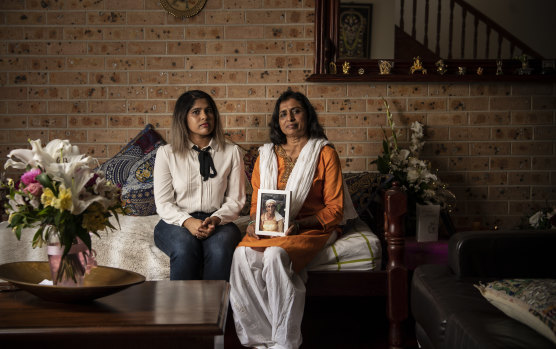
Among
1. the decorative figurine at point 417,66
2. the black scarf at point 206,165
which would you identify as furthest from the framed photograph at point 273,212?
the decorative figurine at point 417,66

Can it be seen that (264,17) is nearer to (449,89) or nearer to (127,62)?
(127,62)

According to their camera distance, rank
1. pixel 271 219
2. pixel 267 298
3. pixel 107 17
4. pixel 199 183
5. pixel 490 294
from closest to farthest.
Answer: pixel 490 294 < pixel 267 298 < pixel 271 219 < pixel 199 183 < pixel 107 17

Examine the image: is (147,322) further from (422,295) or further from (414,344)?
(414,344)

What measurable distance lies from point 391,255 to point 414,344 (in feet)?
1.76

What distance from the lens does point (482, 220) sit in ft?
10.6

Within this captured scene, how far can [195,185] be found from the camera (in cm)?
249

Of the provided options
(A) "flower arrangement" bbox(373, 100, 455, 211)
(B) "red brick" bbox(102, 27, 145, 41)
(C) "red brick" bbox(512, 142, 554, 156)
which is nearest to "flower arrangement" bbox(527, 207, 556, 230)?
(A) "flower arrangement" bbox(373, 100, 455, 211)

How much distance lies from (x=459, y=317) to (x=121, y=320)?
0.97 metres

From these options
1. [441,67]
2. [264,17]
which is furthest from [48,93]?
[441,67]

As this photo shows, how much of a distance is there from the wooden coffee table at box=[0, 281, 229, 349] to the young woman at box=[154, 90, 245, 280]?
72 centimetres

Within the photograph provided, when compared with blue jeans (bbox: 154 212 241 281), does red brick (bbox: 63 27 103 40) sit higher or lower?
higher

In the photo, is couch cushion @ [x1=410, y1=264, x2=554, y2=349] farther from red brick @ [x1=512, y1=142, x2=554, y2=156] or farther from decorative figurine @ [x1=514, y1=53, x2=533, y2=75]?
decorative figurine @ [x1=514, y1=53, x2=533, y2=75]

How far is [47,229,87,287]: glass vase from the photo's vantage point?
1.40 meters

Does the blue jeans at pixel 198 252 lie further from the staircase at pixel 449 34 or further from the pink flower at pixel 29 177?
the staircase at pixel 449 34
